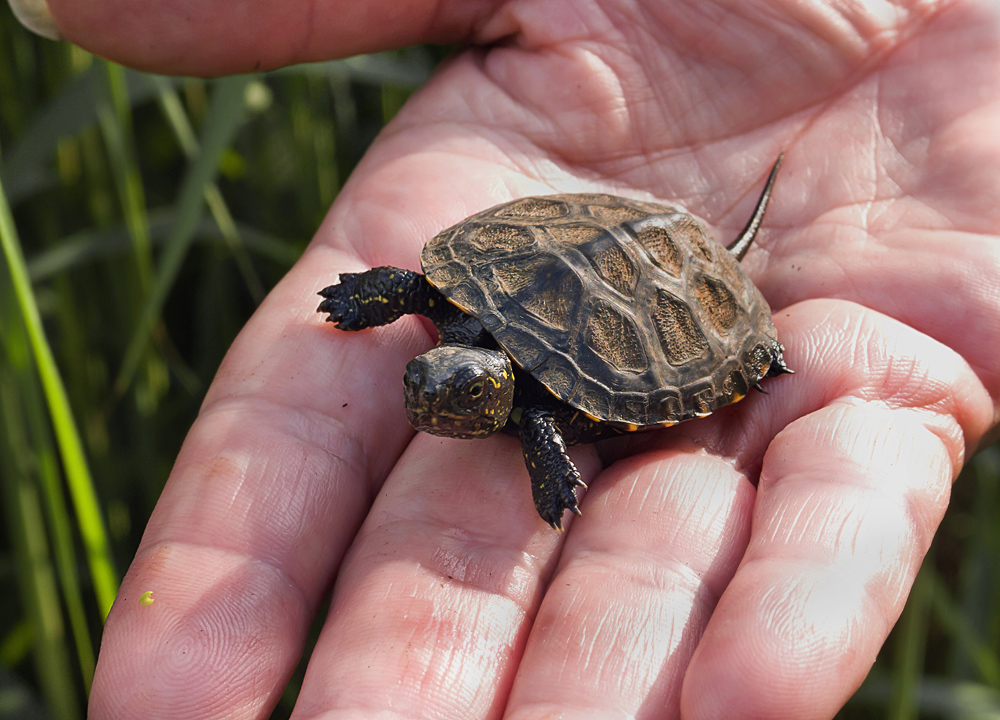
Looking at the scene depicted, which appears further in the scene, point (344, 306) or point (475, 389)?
point (344, 306)

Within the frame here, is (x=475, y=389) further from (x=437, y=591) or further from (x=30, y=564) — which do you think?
(x=30, y=564)

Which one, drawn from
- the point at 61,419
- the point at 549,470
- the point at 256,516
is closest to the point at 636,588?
the point at 549,470

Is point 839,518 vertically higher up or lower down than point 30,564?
higher up

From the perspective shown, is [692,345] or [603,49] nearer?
[692,345]

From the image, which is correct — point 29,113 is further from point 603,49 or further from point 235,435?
point 603,49

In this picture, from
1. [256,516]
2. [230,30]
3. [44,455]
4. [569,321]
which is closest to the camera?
[256,516]

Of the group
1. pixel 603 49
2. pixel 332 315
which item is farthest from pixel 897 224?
pixel 332 315
